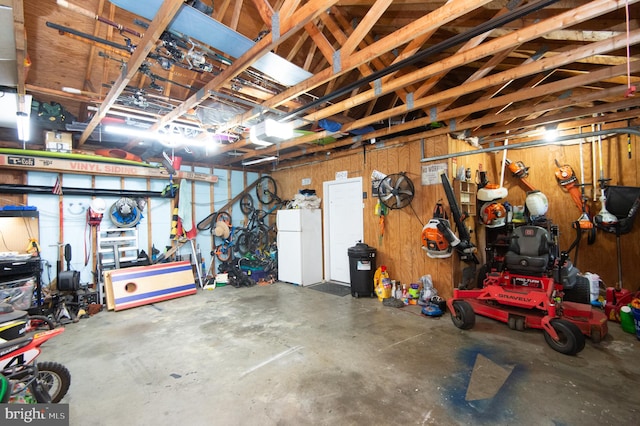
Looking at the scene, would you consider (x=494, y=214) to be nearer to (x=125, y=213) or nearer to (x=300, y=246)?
(x=300, y=246)

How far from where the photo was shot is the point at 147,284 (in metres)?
4.85

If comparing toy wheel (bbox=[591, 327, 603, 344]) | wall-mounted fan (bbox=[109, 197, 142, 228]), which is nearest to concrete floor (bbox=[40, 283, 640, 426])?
toy wheel (bbox=[591, 327, 603, 344])

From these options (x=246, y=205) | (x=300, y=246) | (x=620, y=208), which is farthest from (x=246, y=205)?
(x=620, y=208)

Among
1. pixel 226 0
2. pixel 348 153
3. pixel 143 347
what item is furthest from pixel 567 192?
pixel 143 347

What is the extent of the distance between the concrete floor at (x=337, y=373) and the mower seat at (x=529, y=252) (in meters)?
0.74

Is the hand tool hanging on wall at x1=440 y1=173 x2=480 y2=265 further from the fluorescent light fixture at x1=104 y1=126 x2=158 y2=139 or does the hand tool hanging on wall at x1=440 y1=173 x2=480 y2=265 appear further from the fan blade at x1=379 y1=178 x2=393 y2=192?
the fluorescent light fixture at x1=104 y1=126 x2=158 y2=139

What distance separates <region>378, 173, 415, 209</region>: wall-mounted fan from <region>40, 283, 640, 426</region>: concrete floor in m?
1.80

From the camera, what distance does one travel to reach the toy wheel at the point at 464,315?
335 cm

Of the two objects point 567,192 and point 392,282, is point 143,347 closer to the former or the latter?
point 392,282

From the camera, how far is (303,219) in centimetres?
574

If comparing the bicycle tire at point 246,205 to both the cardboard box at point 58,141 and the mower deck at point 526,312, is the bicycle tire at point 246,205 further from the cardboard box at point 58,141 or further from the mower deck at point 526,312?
the mower deck at point 526,312

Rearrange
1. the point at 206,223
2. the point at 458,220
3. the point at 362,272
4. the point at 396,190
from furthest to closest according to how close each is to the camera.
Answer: the point at 206,223
the point at 362,272
the point at 396,190
the point at 458,220

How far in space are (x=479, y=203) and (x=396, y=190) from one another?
5.35 feet

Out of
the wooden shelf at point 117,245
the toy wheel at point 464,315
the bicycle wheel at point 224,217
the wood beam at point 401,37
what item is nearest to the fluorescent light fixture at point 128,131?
the wooden shelf at point 117,245
